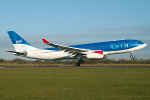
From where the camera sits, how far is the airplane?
144ft

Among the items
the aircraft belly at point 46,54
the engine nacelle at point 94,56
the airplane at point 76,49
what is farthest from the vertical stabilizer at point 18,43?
the engine nacelle at point 94,56

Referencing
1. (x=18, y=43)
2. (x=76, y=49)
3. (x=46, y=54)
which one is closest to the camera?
(x=76, y=49)

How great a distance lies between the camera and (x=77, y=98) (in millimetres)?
10281

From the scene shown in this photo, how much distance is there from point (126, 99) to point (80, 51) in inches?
1353

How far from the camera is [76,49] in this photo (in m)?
43.5

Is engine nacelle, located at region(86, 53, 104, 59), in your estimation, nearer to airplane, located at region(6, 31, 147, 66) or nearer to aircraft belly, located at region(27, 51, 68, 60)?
airplane, located at region(6, 31, 147, 66)

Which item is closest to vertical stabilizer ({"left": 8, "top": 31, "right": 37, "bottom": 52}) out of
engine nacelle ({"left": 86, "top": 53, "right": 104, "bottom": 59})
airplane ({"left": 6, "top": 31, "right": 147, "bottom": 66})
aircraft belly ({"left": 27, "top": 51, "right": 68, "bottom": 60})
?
airplane ({"left": 6, "top": 31, "right": 147, "bottom": 66})

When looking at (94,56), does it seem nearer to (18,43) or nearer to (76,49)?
(76,49)

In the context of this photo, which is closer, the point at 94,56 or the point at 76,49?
the point at 94,56

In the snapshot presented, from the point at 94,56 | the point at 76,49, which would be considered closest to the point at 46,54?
the point at 76,49

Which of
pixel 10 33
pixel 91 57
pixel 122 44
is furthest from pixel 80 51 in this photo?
pixel 10 33

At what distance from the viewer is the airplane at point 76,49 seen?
43.8 meters

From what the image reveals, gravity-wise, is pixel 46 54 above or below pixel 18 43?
below

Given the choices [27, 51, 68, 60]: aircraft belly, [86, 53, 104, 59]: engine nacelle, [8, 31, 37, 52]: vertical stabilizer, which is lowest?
[86, 53, 104, 59]: engine nacelle
